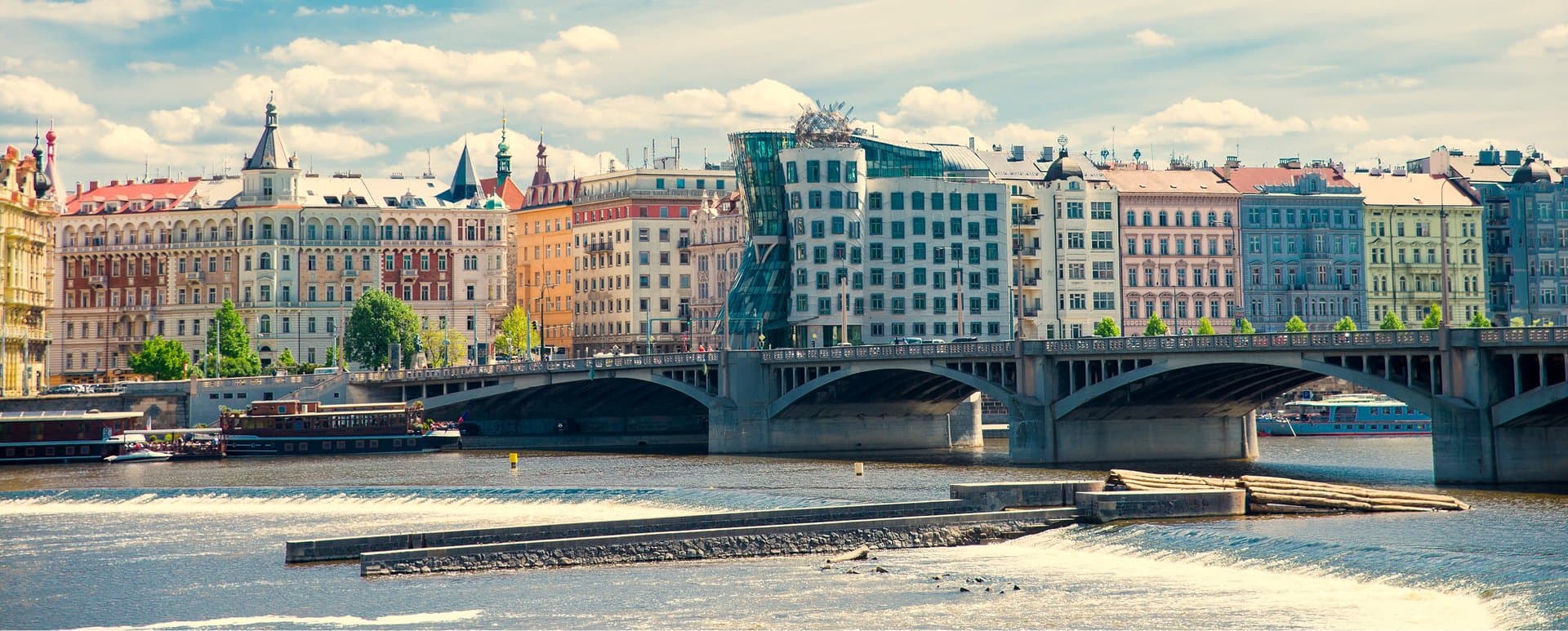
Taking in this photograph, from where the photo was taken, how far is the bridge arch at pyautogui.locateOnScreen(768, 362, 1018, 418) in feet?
371

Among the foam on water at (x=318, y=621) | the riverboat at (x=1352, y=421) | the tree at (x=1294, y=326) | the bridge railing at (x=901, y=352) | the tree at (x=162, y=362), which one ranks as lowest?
the foam on water at (x=318, y=621)

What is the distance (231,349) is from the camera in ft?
573

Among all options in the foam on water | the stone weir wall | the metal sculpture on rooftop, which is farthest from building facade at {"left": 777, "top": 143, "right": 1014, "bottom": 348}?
the foam on water

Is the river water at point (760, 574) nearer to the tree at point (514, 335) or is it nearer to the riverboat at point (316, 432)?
the riverboat at point (316, 432)

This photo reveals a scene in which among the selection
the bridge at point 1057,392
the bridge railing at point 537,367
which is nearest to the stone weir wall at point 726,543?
the bridge at point 1057,392

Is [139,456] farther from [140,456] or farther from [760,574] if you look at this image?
[760,574]

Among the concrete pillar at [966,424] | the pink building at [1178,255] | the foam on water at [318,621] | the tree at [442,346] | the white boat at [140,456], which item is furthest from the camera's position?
the tree at [442,346]

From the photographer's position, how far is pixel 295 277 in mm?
188375

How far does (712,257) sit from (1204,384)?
9015 centimetres

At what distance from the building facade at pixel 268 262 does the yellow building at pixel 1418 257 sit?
80352 millimetres

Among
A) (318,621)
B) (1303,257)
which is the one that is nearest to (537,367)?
(1303,257)

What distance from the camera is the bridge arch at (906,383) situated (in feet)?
371

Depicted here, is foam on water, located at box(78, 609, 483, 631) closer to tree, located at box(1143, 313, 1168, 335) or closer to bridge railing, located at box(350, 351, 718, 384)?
bridge railing, located at box(350, 351, 718, 384)

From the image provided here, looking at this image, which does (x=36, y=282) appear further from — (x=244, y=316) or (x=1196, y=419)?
(x=1196, y=419)
